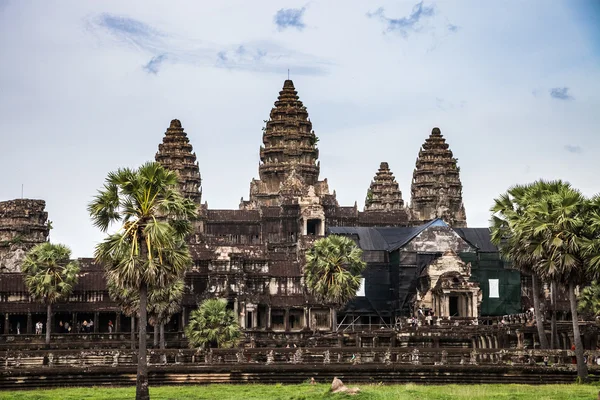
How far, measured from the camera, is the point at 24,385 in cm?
4847

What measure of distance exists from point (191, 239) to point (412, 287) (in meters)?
23.6

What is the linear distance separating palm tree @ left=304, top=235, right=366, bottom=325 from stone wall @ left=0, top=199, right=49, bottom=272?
1903 inches

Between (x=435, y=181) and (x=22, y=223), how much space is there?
183 feet

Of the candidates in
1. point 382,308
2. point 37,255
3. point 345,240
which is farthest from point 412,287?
point 37,255

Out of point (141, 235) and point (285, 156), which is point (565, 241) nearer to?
point (141, 235)

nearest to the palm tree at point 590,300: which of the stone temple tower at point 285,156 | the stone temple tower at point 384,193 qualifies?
the stone temple tower at point 285,156

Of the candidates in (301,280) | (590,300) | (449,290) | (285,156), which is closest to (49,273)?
(301,280)

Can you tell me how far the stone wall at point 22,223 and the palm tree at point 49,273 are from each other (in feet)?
111

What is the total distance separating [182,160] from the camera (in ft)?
479

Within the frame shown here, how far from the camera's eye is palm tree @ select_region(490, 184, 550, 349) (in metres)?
56.8

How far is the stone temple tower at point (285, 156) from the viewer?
132250 millimetres

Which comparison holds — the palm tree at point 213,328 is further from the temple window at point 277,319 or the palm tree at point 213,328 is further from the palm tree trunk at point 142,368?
the temple window at point 277,319

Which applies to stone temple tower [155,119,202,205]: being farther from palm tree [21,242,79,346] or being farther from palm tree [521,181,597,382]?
palm tree [521,181,597,382]

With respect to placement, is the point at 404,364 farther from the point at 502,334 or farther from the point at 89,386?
the point at 502,334
